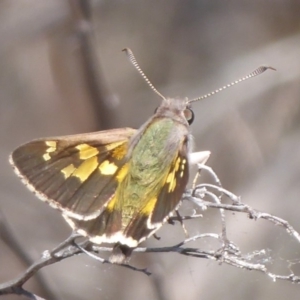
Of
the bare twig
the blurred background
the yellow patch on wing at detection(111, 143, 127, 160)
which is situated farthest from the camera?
the blurred background

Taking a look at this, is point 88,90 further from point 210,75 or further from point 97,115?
point 210,75

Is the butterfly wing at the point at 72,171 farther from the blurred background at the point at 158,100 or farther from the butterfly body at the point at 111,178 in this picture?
the blurred background at the point at 158,100

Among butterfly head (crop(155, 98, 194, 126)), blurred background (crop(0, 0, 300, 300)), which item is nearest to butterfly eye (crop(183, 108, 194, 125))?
butterfly head (crop(155, 98, 194, 126))

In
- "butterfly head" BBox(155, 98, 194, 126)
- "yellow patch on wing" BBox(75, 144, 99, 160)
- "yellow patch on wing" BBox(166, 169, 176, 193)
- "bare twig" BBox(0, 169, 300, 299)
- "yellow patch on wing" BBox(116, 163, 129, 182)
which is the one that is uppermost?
"butterfly head" BBox(155, 98, 194, 126)

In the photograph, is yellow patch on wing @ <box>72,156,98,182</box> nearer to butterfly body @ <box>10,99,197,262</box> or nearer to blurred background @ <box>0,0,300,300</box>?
butterfly body @ <box>10,99,197,262</box>

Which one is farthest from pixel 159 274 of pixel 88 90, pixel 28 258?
pixel 88 90

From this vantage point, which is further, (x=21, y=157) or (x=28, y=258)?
(x=28, y=258)

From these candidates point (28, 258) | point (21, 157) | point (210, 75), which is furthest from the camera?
point (210, 75)

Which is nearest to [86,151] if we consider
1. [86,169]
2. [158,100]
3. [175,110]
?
[86,169]
